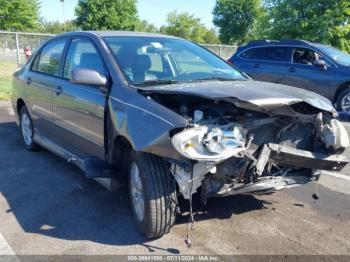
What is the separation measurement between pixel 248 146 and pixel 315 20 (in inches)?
728

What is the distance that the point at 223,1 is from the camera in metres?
47.7

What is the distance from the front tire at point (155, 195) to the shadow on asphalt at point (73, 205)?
0.64ft

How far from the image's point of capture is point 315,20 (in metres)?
19.8

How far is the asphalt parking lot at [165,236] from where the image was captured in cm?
345

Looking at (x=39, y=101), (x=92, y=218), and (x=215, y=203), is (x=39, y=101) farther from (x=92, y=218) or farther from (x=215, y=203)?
(x=215, y=203)

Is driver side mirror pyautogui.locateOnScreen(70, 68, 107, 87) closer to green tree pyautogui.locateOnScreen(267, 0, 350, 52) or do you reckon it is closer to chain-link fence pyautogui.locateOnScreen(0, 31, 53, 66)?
chain-link fence pyautogui.locateOnScreen(0, 31, 53, 66)

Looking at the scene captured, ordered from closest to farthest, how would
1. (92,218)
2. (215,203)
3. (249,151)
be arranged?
1. (249,151)
2. (92,218)
3. (215,203)

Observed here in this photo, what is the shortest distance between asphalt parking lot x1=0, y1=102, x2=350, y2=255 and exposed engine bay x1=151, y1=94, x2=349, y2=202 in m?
0.49

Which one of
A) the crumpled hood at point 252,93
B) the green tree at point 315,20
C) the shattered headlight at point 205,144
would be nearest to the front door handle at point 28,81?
the crumpled hood at point 252,93

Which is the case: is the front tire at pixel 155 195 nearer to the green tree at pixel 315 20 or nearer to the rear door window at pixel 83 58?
the rear door window at pixel 83 58

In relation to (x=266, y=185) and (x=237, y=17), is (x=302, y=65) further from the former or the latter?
(x=237, y=17)

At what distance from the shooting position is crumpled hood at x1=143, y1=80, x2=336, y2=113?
125 inches

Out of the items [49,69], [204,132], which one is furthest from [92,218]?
[49,69]

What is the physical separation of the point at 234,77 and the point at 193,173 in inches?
68.8
